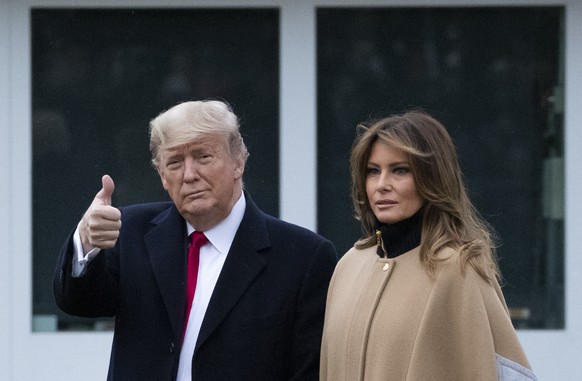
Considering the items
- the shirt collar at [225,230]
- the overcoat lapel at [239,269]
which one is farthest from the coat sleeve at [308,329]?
the shirt collar at [225,230]

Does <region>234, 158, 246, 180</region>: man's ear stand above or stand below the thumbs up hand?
above

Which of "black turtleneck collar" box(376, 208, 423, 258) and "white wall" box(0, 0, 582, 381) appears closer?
"black turtleneck collar" box(376, 208, 423, 258)

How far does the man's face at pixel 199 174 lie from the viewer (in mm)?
3529

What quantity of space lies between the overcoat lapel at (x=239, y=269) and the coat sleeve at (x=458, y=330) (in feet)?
2.17

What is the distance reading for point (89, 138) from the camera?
6.60 m

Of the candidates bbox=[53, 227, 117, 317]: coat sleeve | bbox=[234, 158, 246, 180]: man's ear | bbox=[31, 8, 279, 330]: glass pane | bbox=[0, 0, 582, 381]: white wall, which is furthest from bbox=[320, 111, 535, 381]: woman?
bbox=[31, 8, 279, 330]: glass pane

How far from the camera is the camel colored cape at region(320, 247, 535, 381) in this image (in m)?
3.14

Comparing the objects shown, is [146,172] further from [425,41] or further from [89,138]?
[425,41]

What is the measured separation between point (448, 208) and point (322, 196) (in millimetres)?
3376

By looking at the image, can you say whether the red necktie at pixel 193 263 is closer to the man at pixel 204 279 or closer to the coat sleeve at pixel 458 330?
the man at pixel 204 279

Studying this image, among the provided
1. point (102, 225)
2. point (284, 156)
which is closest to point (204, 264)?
point (102, 225)

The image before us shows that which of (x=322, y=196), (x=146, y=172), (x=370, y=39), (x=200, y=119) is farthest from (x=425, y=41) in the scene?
(x=200, y=119)

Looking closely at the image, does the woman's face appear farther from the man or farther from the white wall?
the white wall

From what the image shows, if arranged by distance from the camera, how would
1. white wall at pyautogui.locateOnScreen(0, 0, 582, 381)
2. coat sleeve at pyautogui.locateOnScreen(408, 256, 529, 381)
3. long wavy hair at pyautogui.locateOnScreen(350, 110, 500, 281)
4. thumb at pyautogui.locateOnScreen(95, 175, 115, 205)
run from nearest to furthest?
1. coat sleeve at pyautogui.locateOnScreen(408, 256, 529, 381)
2. long wavy hair at pyautogui.locateOnScreen(350, 110, 500, 281)
3. thumb at pyautogui.locateOnScreen(95, 175, 115, 205)
4. white wall at pyautogui.locateOnScreen(0, 0, 582, 381)
